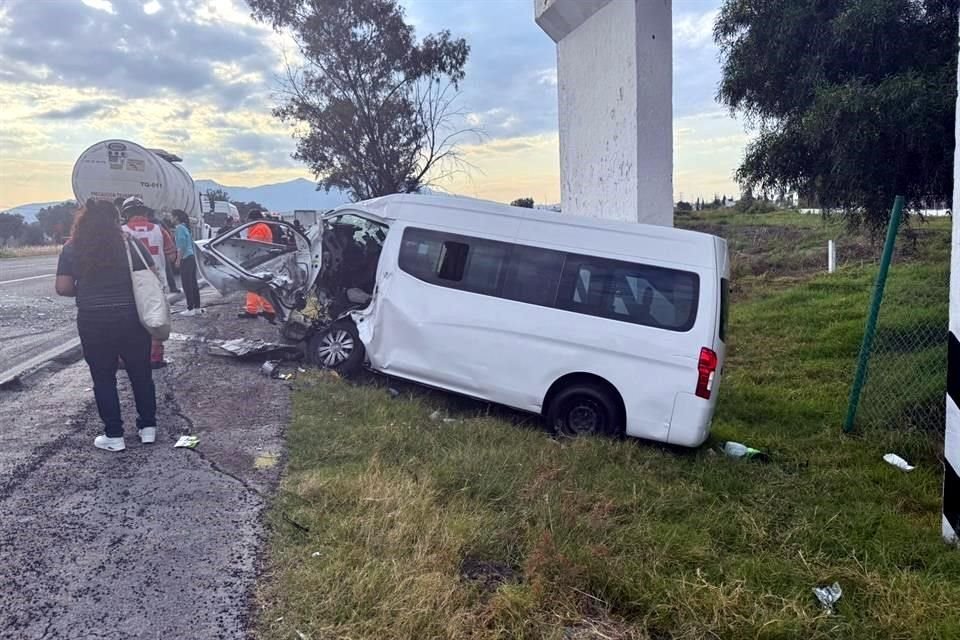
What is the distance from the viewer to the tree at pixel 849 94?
574 cm

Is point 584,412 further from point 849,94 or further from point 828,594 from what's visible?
point 849,94

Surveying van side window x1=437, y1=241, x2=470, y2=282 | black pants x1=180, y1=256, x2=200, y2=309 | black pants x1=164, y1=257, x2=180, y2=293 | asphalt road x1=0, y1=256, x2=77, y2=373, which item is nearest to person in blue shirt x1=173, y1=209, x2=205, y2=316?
black pants x1=180, y1=256, x2=200, y2=309

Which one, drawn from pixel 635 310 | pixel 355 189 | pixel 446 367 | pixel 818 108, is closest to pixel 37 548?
pixel 446 367

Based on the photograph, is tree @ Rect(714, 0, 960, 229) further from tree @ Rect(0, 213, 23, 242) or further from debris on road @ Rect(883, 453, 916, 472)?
tree @ Rect(0, 213, 23, 242)

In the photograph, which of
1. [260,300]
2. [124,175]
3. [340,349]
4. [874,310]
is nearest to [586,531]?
[874,310]

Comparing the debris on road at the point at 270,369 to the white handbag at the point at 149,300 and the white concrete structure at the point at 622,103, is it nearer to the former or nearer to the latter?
the white handbag at the point at 149,300

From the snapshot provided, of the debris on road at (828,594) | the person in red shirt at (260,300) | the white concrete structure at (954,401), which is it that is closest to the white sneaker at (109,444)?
the person in red shirt at (260,300)

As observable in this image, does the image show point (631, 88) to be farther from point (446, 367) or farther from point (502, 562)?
point (502, 562)

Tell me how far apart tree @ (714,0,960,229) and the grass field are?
7.77ft

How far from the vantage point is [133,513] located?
3.95 meters

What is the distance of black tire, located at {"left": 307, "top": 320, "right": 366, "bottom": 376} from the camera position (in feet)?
24.3

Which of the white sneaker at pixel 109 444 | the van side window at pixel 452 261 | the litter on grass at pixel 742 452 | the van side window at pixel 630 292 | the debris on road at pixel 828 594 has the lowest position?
the litter on grass at pixel 742 452

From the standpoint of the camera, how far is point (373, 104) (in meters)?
18.2

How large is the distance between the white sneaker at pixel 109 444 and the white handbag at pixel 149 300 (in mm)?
805
